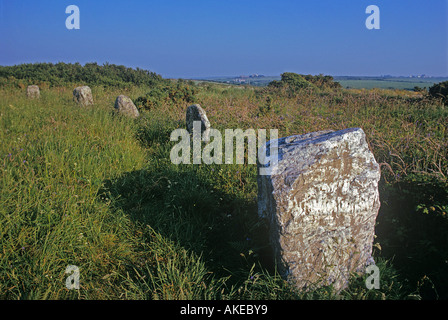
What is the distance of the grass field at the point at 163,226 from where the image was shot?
2.62 metres

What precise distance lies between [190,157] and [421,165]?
3576 mm

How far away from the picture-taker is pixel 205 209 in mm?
3941

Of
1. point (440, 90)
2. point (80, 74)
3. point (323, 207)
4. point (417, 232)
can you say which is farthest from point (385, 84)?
point (323, 207)

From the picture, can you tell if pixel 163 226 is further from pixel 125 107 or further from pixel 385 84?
pixel 385 84

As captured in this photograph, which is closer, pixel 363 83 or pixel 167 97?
pixel 167 97

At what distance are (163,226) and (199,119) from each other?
326 centimetres

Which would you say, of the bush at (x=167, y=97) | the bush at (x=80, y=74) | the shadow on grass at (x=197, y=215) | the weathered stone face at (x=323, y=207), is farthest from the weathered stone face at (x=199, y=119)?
the bush at (x=80, y=74)

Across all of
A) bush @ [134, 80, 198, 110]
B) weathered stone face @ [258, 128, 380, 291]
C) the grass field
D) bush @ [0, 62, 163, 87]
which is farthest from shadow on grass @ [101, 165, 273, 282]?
bush @ [0, 62, 163, 87]

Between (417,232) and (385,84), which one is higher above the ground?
(385,84)

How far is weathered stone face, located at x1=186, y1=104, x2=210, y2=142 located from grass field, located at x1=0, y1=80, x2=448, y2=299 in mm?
1231

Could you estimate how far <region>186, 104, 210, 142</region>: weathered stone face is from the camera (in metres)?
6.13

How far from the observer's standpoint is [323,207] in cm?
254

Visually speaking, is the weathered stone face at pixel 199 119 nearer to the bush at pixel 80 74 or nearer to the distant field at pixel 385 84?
the distant field at pixel 385 84

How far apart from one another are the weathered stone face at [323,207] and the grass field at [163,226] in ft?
0.58
